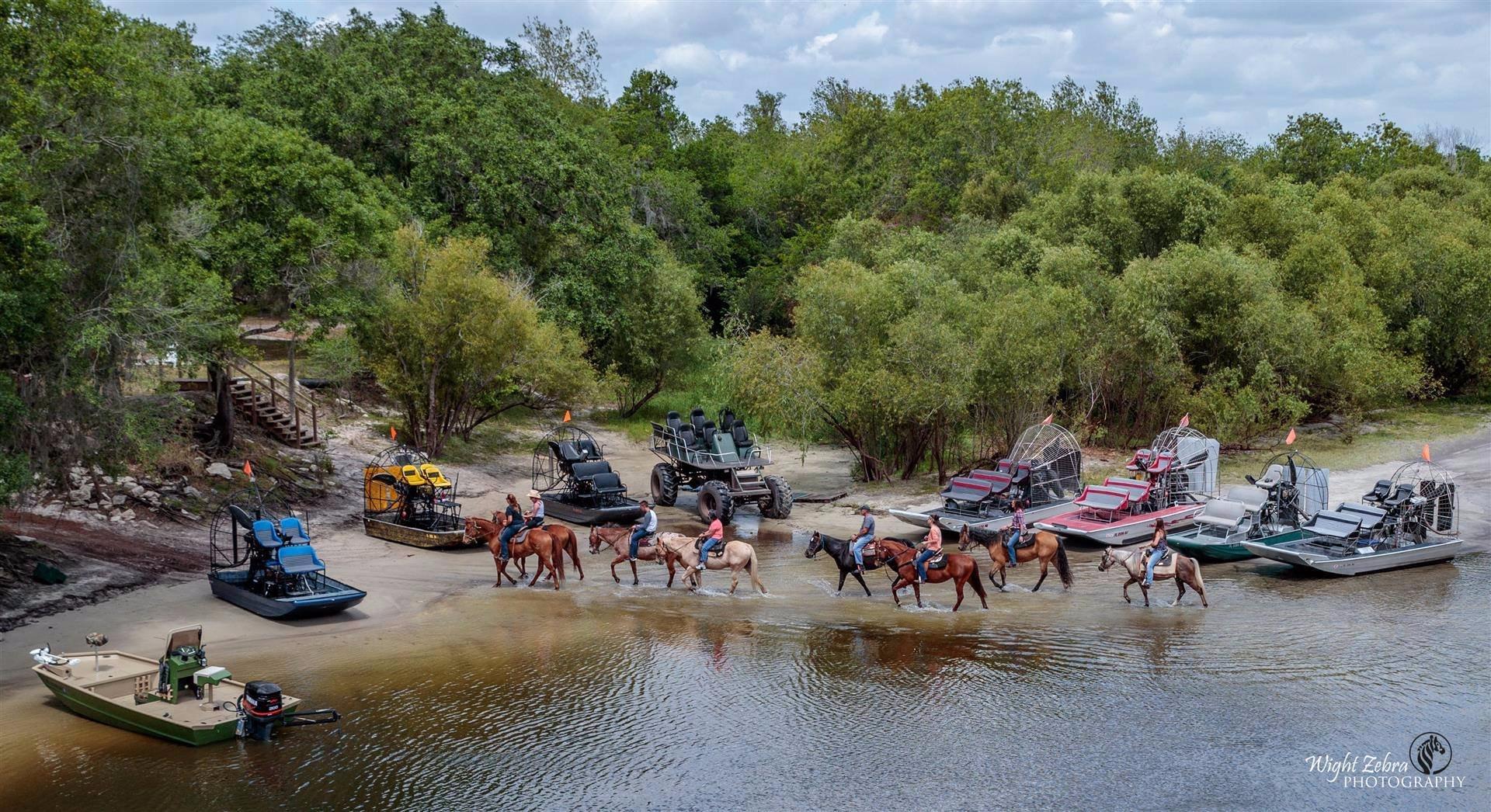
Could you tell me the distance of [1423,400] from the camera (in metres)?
40.6

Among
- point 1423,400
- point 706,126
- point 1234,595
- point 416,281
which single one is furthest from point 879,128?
point 1234,595

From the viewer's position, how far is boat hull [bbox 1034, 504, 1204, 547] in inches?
885

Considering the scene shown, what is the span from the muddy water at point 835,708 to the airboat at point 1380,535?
0.80m

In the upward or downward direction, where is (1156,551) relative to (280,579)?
upward

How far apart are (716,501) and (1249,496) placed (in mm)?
11598

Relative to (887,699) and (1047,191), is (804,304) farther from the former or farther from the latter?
(1047,191)

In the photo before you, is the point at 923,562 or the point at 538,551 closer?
the point at 923,562

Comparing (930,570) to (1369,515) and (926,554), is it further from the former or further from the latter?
(1369,515)

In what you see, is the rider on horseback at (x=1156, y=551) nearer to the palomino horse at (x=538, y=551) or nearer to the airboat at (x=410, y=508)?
the palomino horse at (x=538, y=551)

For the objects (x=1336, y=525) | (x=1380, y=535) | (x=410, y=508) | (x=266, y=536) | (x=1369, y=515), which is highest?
(x=1369, y=515)

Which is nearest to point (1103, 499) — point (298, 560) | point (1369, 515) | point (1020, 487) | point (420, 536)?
point (1020, 487)

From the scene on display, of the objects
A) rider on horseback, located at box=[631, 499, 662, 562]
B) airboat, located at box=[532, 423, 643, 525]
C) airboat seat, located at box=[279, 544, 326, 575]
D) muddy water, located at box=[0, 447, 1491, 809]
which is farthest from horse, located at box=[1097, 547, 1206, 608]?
airboat seat, located at box=[279, 544, 326, 575]

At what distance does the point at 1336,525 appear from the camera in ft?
68.9

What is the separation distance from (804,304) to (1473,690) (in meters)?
18.7
